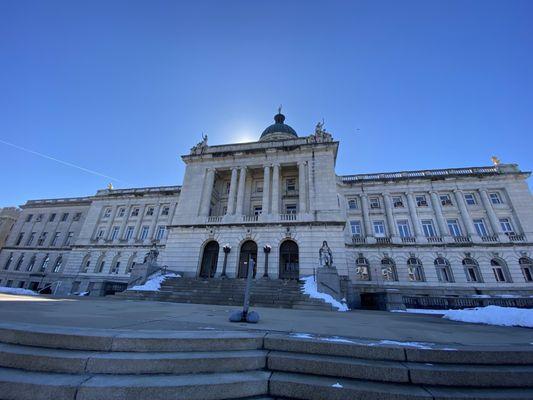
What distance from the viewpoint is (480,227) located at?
1040 inches

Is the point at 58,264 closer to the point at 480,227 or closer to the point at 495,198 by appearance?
the point at 480,227

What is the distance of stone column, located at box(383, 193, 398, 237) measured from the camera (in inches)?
1095

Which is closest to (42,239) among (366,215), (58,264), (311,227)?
(58,264)

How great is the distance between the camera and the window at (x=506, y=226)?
25.0 m

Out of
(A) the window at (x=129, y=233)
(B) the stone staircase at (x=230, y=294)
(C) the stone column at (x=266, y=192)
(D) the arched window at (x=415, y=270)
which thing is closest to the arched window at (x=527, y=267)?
(D) the arched window at (x=415, y=270)

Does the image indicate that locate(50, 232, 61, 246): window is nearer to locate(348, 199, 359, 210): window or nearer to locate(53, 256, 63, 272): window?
locate(53, 256, 63, 272): window

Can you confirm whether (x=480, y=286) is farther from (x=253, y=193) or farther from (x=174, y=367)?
(x=174, y=367)

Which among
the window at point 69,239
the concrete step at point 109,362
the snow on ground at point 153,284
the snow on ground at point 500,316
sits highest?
the window at point 69,239

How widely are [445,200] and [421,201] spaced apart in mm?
2661

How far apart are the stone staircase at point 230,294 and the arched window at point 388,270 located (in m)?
15.1

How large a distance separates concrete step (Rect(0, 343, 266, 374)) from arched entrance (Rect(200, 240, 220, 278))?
1922cm

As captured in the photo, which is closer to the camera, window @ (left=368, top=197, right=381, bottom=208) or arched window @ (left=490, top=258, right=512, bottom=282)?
arched window @ (left=490, top=258, right=512, bottom=282)

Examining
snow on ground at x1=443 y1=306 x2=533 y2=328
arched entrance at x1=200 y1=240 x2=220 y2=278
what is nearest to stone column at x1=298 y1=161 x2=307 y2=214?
arched entrance at x1=200 y1=240 x2=220 y2=278

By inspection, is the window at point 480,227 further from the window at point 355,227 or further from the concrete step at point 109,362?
the concrete step at point 109,362
